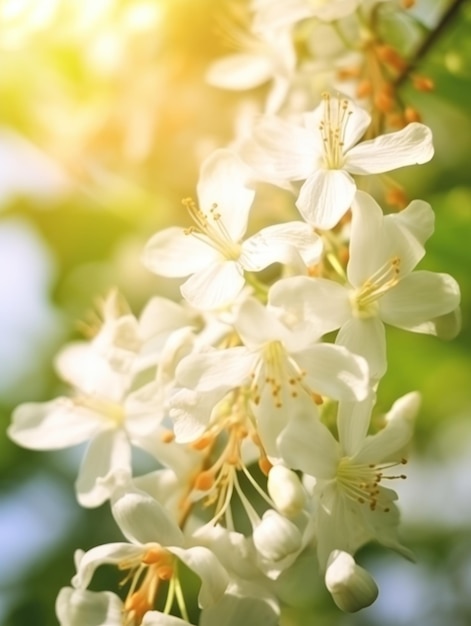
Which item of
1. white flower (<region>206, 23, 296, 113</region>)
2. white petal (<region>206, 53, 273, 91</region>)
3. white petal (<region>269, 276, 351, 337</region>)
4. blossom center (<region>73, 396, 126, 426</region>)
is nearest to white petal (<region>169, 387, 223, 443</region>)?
white petal (<region>269, 276, 351, 337</region>)

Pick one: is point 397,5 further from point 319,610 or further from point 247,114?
point 319,610

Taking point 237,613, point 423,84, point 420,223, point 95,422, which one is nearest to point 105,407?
point 95,422

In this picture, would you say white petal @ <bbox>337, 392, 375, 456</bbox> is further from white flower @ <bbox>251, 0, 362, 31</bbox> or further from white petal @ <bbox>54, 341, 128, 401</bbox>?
white flower @ <bbox>251, 0, 362, 31</bbox>

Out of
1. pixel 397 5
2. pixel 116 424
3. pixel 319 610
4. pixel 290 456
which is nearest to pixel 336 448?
pixel 290 456

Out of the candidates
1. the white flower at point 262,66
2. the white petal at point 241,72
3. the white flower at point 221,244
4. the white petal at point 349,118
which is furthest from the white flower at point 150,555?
the white petal at point 241,72

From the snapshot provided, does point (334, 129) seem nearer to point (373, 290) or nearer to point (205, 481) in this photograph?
point (373, 290)

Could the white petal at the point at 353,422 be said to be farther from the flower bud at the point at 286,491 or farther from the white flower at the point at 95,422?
the white flower at the point at 95,422
